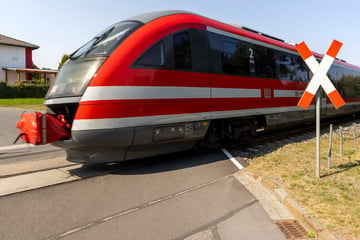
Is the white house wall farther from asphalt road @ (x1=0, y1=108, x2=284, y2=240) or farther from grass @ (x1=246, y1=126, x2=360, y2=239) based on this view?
grass @ (x1=246, y1=126, x2=360, y2=239)

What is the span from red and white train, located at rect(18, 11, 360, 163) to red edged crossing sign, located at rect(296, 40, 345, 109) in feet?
6.79

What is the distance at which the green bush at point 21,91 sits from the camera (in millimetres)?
33188

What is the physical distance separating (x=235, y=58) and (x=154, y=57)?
2.75 metres

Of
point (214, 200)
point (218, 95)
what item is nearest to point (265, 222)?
point (214, 200)

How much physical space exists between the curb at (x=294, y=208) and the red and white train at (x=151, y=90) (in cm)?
198

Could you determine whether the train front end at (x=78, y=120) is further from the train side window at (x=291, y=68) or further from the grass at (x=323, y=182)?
the train side window at (x=291, y=68)

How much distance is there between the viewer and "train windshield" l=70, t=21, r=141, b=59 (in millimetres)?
5305

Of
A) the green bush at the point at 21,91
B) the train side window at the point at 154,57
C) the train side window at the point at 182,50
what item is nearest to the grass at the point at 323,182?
the train side window at the point at 182,50

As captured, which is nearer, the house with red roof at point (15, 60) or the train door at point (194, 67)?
the train door at point (194, 67)

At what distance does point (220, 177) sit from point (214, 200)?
1174 mm

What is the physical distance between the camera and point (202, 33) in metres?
6.40

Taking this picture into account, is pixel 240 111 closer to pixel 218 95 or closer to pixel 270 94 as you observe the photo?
pixel 218 95

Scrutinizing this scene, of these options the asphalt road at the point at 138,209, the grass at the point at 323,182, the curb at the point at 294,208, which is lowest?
the asphalt road at the point at 138,209

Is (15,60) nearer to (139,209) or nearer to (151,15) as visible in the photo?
(151,15)
